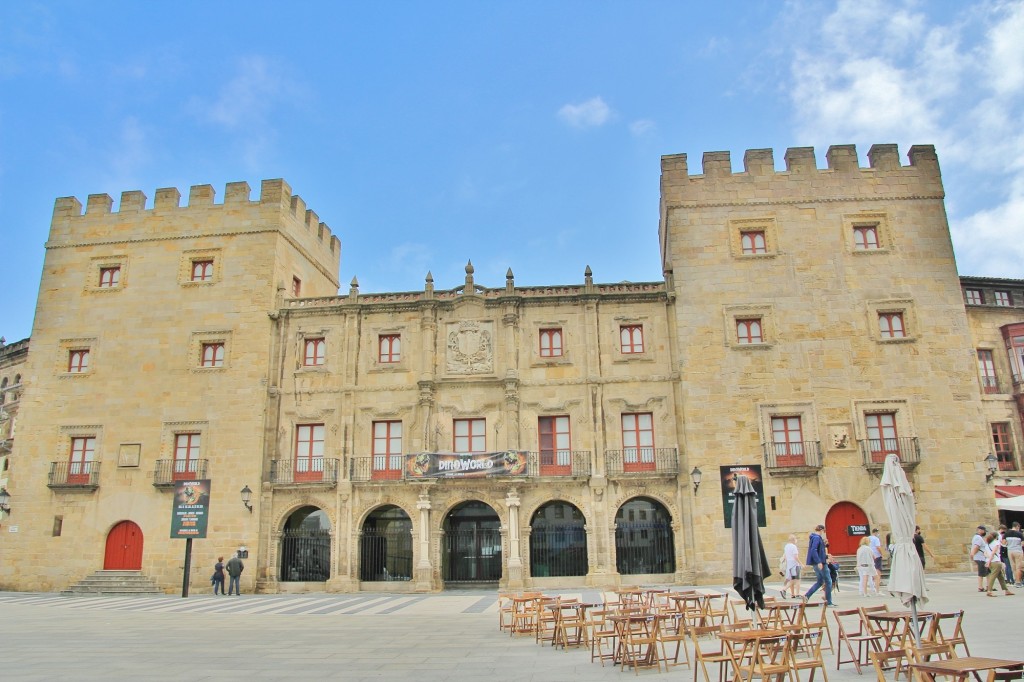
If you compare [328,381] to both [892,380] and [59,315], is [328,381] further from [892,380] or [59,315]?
[892,380]

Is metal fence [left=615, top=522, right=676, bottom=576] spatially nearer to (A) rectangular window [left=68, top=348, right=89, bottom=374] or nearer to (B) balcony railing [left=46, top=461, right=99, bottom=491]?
(B) balcony railing [left=46, top=461, right=99, bottom=491]

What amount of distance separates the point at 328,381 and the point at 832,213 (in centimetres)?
1965

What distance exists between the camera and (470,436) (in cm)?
2792

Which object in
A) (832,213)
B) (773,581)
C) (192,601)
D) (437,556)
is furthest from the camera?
(832,213)

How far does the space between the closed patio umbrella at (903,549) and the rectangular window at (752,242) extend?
19608mm

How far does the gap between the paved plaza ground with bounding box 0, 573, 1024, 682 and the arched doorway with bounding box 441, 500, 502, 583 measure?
626 cm

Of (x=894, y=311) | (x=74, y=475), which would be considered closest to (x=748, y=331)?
(x=894, y=311)

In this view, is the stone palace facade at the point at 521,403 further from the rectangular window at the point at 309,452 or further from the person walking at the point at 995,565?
the person walking at the point at 995,565

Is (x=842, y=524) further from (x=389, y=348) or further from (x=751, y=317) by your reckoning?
(x=389, y=348)

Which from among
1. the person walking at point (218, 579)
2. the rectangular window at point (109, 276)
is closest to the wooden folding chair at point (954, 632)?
the person walking at point (218, 579)

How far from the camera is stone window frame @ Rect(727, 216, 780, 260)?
28109 millimetres

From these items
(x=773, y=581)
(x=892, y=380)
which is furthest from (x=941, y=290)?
(x=773, y=581)

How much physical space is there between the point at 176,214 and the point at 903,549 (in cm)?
Result: 2959

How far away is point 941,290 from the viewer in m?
27.1
